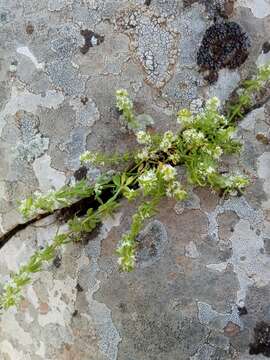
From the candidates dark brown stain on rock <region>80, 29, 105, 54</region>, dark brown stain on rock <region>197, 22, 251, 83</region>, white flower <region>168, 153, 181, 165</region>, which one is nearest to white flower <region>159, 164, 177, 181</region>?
white flower <region>168, 153, 181, 165</region>

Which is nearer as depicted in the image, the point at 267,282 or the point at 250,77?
the point at 267,282

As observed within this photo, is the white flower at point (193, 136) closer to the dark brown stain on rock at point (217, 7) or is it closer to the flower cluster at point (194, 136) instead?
the flower cluster at point (194, 136)

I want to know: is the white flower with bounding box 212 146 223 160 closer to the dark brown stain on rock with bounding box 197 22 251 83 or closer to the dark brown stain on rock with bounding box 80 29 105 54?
the dark brown stain on rock with bounding box 197 22 251 83

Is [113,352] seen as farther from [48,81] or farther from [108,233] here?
[48,81]

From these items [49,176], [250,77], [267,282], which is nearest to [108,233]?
[49,176]

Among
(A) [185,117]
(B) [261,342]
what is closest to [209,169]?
(A) [185,117]
